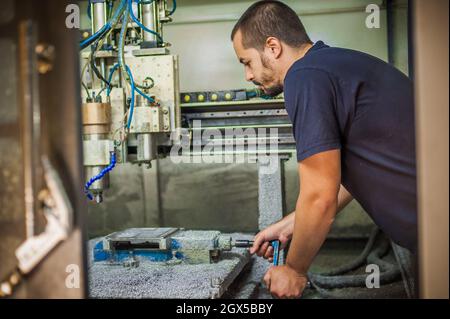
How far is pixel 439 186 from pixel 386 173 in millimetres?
655

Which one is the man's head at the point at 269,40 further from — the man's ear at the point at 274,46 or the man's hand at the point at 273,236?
the man's hand at the point at 273,236

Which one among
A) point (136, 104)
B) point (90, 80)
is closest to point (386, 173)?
point (136, 104)

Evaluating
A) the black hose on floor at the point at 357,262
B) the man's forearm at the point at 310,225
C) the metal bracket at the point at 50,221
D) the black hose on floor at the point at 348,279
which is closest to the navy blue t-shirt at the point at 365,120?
the man's forearm at the point at 310,225

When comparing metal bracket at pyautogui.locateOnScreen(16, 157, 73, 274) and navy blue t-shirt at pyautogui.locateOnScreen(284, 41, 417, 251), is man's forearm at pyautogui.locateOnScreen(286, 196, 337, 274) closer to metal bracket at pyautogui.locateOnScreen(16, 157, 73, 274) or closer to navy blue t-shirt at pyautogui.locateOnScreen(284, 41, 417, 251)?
navy blue t-shirt at pyautogui.locateOnScreen(284, 41, 417, 251)

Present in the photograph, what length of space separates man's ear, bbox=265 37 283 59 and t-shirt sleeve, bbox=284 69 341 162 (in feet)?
1.06

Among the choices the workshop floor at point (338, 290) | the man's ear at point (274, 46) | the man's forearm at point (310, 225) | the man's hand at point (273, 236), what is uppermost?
the man's ear at point (274, 46)

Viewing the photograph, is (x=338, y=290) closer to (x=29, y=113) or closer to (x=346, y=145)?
(x=346, y=145)

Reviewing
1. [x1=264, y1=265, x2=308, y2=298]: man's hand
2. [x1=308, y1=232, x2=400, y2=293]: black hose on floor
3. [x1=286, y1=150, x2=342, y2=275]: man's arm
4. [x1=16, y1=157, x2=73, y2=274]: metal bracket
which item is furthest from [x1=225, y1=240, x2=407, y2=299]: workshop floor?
[x1=16, y1=157, x2=73, y2=274]: metal bracket

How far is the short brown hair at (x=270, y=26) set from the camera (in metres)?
1.78

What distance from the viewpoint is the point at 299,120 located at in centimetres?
146

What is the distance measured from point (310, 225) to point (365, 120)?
37 cm

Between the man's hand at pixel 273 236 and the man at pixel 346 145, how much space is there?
0.37 metres

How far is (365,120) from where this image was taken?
1487mm
